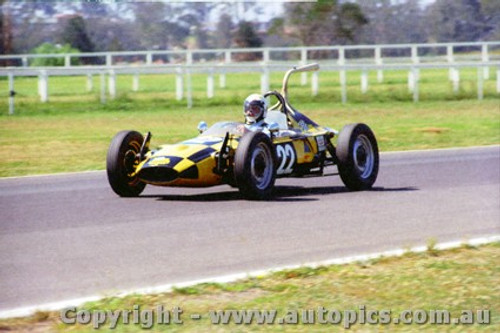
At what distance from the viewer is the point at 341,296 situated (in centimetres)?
762

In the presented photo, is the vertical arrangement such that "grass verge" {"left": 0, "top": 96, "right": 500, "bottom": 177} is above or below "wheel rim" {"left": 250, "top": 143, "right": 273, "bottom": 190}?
above

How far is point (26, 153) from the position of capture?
1909 cm

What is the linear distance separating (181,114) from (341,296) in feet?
59.0

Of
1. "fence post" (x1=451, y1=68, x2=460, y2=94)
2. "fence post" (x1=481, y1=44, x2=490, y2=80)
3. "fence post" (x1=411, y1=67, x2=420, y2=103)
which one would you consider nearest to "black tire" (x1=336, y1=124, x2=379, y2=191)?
"fence post" (x1=411, y1=67, x2=420, y2=103)

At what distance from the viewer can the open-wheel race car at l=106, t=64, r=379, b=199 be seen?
12719 mm

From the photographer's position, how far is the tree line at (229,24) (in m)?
19.3

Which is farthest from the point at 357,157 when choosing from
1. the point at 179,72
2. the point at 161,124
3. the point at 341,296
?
the point at 179,72

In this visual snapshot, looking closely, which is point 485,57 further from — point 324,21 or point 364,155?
point 364,155

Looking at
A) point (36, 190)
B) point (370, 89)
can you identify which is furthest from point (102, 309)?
point (370, 89)

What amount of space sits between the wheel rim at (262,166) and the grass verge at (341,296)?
4078 mm

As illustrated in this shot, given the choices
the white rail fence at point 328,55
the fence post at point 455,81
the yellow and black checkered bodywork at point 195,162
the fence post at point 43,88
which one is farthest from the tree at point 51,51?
the yellow and black checkered bodywork at point 195,162

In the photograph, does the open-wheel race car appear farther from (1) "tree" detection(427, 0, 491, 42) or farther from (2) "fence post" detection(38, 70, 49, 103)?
(2) "fence post" detection(38, 70, 49, 103)

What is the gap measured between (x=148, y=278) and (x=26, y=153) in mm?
11151

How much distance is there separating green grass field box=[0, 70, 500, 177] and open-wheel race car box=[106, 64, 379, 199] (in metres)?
3.94
